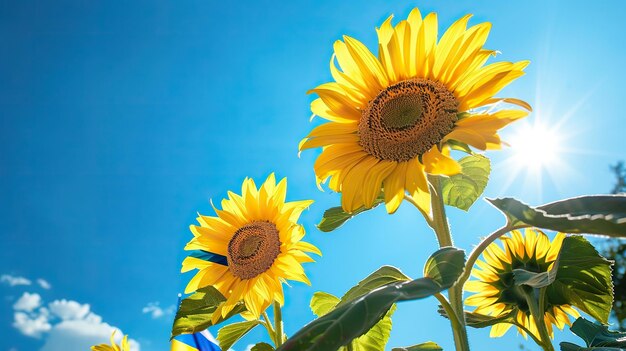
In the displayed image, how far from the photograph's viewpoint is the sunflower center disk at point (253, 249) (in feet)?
7.52

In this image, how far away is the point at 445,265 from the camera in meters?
1.32

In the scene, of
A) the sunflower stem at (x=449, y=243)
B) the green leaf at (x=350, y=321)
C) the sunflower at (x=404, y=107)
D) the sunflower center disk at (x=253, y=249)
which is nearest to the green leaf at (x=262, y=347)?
the sunflower center disk at (x=253, y=249)

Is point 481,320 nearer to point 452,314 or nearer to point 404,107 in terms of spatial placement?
point 452,314

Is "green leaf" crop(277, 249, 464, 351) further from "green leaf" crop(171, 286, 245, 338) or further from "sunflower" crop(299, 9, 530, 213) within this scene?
"green leaf" crop(171, 286, 245, 338)

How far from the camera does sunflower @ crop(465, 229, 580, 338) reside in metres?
2.20

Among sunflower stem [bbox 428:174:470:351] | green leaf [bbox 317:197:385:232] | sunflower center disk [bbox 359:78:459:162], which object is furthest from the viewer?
green leaf [bbox 317:197:385:232]

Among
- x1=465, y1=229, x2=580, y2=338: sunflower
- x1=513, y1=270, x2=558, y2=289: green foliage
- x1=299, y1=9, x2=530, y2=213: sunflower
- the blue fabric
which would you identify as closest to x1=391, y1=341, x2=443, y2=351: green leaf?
x1=513, y1=270, x2=558, y2=289: green foliage

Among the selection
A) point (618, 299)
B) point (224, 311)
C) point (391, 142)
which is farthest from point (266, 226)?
point (618, 299)

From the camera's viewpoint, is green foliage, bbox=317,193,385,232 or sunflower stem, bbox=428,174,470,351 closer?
sunflower stem, bbox=428,174,470,351

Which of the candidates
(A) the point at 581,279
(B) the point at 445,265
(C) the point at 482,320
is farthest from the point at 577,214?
(A) the point at 581,279

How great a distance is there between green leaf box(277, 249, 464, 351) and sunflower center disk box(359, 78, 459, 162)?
1.86 ft

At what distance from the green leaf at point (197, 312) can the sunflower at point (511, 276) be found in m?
1.01

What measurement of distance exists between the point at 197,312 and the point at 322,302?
452mm

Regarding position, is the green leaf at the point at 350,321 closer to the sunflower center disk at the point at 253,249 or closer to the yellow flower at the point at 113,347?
the sunflower center disk at the point at 253,249
